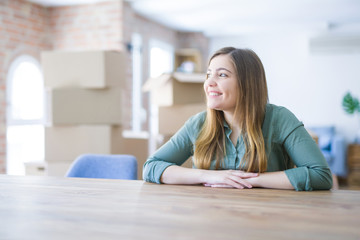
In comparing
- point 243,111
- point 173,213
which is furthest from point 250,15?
point 173,213

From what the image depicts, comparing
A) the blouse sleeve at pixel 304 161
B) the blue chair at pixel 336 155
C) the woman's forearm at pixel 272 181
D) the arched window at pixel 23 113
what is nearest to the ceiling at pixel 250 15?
the arched window at pixel 23 113

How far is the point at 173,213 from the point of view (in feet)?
3.30

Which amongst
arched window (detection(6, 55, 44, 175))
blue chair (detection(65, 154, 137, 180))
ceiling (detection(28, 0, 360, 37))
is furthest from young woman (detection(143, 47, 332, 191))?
ceiling (detection(28, 0, 360, 37))

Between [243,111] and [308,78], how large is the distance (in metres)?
6.10

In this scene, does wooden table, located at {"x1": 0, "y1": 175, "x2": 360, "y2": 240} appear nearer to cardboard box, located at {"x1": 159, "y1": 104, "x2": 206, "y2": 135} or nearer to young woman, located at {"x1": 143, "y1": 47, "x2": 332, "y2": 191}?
young woman, located at {"x1": 143, "y1": 47, "x2": 332, "y2": 191}

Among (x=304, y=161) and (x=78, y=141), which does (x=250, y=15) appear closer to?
(x=78, y=141)

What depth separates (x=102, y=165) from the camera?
6.65 feet

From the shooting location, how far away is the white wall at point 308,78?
23.1ft

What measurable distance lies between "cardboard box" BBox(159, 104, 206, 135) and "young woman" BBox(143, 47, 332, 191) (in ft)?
4.44

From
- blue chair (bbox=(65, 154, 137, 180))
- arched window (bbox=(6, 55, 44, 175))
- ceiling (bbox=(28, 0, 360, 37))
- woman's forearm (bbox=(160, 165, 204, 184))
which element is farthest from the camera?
ceiling (bbox=(28, 0, 360, 37))

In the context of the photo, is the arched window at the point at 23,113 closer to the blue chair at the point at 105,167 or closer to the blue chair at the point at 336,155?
the blue chair at the point at 105,167

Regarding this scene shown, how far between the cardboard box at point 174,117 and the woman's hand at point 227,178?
1.60 meters

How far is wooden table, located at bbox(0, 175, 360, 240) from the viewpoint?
84cm

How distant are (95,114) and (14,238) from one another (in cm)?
208
